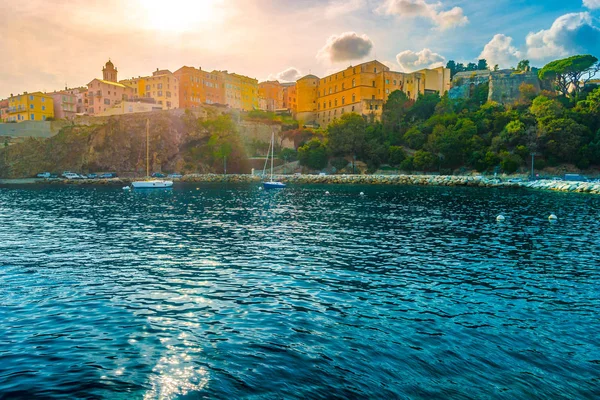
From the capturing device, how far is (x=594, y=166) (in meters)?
67.9

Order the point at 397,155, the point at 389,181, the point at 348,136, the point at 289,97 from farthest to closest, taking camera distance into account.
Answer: the point at 289,97
the point at 348,136
the point at 397,155
the point at 389,181

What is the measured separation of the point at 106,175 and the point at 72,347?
9482 cm

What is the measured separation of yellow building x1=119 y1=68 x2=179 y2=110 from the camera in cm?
11038

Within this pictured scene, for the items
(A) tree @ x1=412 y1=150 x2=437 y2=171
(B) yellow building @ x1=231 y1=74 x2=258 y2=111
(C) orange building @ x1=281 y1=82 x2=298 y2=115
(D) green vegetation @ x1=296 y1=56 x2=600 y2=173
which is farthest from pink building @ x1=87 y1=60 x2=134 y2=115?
(A) tree @ x1=412 y1=150 x2=437 y2=171

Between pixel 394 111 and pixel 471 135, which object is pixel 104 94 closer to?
pixel 394 111

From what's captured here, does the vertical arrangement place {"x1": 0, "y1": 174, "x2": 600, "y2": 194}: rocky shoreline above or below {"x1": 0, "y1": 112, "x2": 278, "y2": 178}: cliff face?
below

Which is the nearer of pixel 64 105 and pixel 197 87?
pixel 64 105

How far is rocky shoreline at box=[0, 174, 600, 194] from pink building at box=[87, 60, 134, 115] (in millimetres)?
30830

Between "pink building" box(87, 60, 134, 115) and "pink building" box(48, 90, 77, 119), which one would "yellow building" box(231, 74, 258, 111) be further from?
"pink building" box(48, 90, 77, 119)

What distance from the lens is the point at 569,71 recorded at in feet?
289

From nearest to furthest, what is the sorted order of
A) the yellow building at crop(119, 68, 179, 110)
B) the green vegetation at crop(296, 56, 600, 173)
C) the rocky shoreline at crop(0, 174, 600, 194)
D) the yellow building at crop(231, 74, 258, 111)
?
the rocky shoreline at crop(0, 174, 600, 194) < the green vegetation at crop(296, 56, 600, 173) < the yellow building at crop(119, 68, 179, 110) < the yellow building at crop(231, 74, 258, 111)

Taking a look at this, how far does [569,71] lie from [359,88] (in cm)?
4740

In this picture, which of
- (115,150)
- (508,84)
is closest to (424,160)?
(508,84)

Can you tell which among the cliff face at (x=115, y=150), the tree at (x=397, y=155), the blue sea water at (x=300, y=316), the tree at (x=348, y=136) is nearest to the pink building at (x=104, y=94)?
the cliff face at (x=115, y=150)
